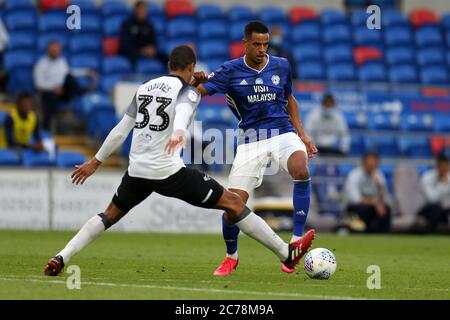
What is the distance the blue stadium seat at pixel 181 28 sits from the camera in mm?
25406

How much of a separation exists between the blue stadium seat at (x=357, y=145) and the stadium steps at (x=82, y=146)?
17.4 feet

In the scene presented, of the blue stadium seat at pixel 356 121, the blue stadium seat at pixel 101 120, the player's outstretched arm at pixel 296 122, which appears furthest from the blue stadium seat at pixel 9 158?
the player's outstretched arm at pixel 296 122

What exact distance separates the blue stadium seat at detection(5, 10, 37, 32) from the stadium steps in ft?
10.0

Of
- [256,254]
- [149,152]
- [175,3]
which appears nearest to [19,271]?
[149,152]

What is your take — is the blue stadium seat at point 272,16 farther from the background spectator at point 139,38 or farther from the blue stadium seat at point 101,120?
the blue stadium seat at point 101,120

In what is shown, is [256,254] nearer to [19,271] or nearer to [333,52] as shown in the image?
[19,271]

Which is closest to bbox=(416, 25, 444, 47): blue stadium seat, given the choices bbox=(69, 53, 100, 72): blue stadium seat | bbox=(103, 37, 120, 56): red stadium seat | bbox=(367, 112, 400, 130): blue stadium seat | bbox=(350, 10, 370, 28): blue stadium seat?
bbox=(350, 10, 370, 28): blue stadium seat

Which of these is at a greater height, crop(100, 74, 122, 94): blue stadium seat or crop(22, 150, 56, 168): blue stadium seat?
crop(100, 74, 122, 94): blue stadium seat

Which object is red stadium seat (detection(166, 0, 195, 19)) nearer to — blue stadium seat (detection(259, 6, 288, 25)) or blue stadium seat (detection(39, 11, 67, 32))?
blue stadium seat (detection(259, 6, 288, 25))

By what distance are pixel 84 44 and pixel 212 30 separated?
11.3 ft

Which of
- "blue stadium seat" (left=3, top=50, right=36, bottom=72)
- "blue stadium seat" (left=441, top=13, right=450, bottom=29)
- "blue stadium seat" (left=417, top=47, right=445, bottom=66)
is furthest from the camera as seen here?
"blue stadium seat" (left=441, top=13, right=450, bottom=29)

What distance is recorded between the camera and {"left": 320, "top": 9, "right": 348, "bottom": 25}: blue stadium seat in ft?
90.9

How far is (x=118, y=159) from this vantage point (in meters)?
21.8
